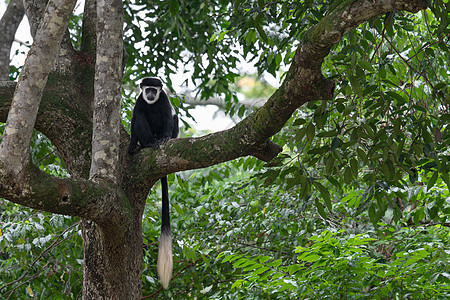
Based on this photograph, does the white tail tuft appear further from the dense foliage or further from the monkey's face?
the monkey's face

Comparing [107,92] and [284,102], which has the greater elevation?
[107,92]

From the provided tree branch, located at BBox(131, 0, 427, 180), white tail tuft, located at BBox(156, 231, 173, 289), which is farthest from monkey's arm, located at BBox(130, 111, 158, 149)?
tree branch, located at BBox(131, 0, 427, 180)

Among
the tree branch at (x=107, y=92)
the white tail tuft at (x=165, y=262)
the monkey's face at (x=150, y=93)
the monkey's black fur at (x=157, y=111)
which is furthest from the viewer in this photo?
the monkey's face at (x=150, y=93)

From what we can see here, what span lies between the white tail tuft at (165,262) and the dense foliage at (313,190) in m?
0.26

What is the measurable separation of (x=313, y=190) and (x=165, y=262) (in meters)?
0.97

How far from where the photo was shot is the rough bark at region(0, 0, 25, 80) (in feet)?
15.4

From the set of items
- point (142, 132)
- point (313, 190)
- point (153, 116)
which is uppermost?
point (153, 116)

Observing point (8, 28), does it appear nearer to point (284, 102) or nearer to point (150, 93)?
point (150, 93)

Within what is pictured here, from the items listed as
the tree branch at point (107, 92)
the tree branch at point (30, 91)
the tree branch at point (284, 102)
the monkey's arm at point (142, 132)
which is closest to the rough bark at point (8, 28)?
the monkey's arm at point (142, 132)

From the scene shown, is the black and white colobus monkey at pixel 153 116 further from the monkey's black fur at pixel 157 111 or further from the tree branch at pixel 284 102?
the tree branch at pixel 284 102

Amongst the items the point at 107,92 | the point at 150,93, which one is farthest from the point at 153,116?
the point at 107,92

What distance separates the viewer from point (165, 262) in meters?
2.82

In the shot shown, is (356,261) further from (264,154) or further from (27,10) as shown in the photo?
(27,10)

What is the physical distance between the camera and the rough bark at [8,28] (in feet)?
15.4
